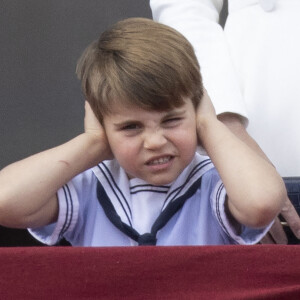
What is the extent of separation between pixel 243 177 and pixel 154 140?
0.12 metres

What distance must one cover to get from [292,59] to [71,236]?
500mm

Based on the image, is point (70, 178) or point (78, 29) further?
point (78, 29)

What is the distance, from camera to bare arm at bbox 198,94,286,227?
0.83 meters

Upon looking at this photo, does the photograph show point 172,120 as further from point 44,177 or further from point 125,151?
point 44,177

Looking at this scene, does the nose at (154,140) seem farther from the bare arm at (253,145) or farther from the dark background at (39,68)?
the dark background at (39,68)

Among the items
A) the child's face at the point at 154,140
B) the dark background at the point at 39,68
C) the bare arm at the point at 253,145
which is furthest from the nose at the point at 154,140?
the dark background at the point at 39,68

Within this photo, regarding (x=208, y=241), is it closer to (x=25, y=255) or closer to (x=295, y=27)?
(x=25, y=255)

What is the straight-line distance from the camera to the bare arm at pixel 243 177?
0.83 metres

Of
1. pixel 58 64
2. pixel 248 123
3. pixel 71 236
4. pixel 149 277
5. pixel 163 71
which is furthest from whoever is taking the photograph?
pixel 58 64

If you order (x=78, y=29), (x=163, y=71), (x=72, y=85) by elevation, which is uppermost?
(x=163, y=71)

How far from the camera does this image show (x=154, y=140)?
825 millimetres

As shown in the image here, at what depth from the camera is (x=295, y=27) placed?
120cm

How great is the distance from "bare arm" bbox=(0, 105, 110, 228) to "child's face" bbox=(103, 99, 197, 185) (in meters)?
0.05

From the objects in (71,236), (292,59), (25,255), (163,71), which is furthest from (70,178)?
(292,59)
